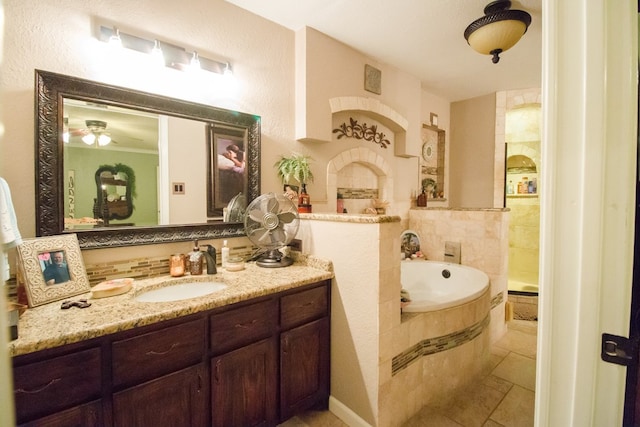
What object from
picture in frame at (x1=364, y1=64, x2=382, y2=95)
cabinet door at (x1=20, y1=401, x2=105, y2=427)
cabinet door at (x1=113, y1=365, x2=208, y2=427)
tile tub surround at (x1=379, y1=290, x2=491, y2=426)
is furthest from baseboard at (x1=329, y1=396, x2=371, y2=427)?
picture in frame at (x1=364, y1=64, x2=382, y2=95)

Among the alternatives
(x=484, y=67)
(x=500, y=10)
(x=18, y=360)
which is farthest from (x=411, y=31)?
(x=18, y=360)

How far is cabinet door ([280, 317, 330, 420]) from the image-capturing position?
1.58 m

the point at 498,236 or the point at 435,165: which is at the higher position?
the point at 435,165

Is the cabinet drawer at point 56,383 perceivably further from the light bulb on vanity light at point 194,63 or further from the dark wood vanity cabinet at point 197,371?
the light bulb on vanity light at point 194,63

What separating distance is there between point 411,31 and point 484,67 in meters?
1.24

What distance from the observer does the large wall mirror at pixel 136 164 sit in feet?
4.70

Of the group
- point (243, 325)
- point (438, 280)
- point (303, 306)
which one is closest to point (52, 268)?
point (243, 325)

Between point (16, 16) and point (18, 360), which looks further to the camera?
point (16, 16)

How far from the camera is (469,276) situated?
275 centimetres

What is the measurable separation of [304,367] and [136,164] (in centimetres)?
154

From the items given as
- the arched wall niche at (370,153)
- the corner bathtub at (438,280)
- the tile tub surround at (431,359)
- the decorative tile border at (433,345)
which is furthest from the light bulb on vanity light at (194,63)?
the corner bathtub at (438,280)

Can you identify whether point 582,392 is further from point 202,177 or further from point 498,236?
point 498,236

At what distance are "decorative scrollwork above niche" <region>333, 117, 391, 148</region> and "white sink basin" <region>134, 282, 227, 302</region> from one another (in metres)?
1.76

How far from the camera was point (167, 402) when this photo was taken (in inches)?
48.3
